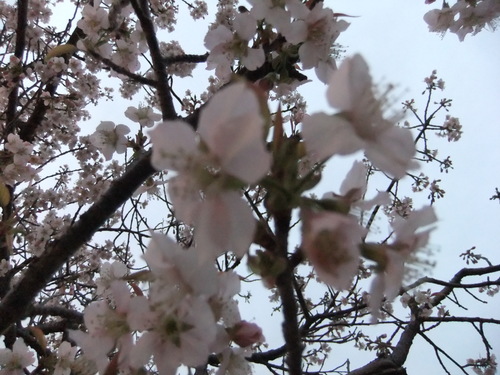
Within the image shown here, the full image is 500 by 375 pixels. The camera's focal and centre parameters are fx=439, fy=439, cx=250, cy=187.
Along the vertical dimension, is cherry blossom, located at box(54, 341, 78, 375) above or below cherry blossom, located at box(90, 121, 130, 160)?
below

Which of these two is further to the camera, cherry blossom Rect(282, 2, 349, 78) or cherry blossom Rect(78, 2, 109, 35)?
cherry blossom Rect(78, 2, 109, 35)

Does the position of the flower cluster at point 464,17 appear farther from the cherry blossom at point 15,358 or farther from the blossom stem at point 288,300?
the cherry blossom at point 15,358

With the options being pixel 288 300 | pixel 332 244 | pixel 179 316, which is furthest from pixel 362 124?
pixel 179 316

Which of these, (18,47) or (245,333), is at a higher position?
(18,47)

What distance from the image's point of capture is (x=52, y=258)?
121 centimetres

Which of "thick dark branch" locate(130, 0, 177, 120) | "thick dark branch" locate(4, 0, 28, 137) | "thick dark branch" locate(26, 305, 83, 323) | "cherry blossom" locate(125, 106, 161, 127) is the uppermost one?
"thick dark branch" locate(4, 0, 28, 137)

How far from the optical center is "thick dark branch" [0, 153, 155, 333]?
120cm

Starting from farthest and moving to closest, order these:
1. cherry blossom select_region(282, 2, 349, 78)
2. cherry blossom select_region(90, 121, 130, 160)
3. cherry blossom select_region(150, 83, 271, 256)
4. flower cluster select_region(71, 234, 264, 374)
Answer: cherry blossom select_region(90, 121, 130, 160), cherry blossom select_region(282, 2, 349, 78), flower cluster select_region(71, 234, 264, 374), cherry blossom select_region(150, 83, 271, 256)

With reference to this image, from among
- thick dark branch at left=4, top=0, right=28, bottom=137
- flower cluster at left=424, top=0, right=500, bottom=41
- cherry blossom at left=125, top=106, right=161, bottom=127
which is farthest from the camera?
thick dark branch at left=4, top=0, right=28, bottom=137

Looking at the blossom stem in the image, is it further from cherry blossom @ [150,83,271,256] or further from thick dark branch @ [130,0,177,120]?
thick dark branch @ [130,0,177,120]

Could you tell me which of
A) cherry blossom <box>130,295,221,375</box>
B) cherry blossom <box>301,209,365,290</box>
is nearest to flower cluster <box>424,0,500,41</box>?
cherry blossom <box>301,209,365,290</box>

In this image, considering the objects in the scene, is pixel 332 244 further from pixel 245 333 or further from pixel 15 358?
pixel 15 358

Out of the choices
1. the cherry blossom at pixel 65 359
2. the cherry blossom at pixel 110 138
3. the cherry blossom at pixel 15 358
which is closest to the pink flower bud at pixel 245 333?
the cherry blossom at pixel 65 359

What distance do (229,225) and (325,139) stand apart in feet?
0.65
